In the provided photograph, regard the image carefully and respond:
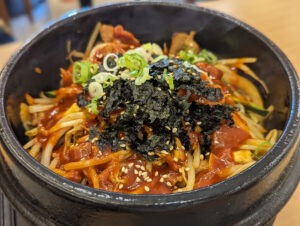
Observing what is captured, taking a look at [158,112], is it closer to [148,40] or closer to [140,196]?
[140,196]

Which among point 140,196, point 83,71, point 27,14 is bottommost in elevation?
point 140,196

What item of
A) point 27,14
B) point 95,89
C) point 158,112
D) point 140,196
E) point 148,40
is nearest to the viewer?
point 140,196

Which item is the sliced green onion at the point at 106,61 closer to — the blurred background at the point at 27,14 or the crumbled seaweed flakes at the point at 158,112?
the crumbled seaweed flakes at the point at 158,112

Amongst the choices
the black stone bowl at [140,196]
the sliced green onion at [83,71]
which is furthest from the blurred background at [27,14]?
the sliced green onion at [83,71]

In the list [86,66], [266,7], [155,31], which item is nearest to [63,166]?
[86,66]

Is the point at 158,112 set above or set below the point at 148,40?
below

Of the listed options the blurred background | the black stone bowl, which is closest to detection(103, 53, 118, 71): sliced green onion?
the black stone bowl

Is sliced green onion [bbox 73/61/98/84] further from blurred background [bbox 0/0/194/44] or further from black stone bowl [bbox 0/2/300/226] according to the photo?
blurred background [bbox 0/0/194/44]

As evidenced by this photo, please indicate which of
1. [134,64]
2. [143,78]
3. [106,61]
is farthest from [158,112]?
[106,61]
